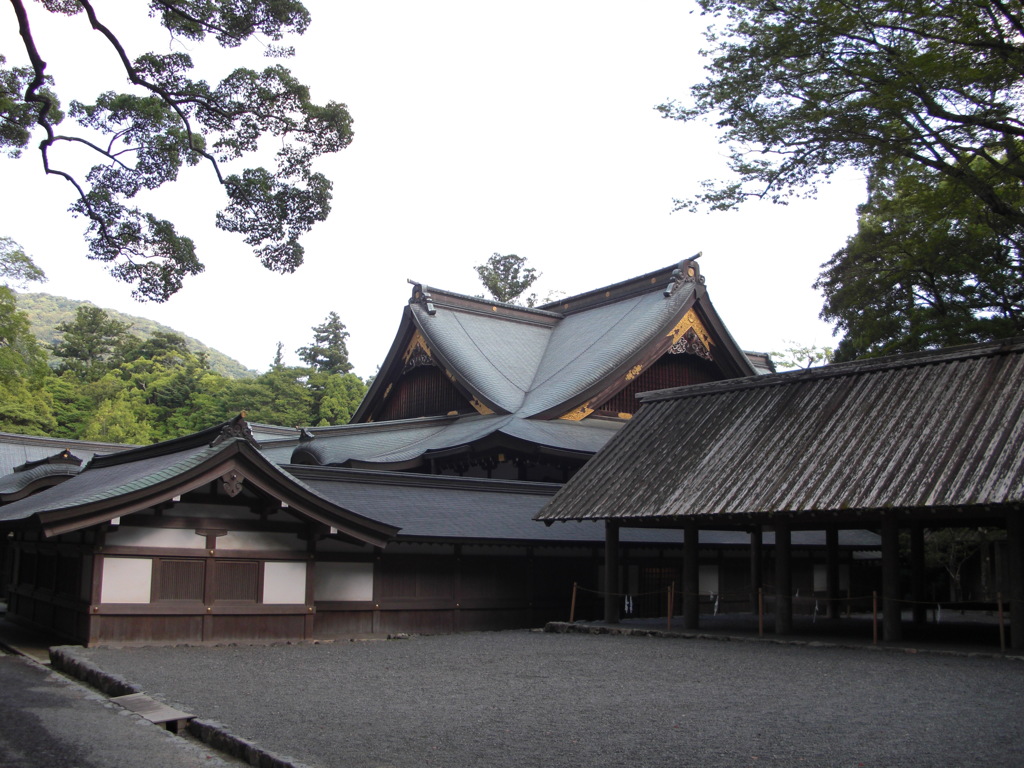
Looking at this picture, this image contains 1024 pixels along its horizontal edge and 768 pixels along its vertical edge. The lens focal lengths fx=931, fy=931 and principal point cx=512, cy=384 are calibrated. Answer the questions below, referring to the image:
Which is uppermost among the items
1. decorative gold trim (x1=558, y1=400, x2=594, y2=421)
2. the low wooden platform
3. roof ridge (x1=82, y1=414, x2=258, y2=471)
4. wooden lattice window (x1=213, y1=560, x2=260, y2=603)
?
decorative gold trim (x1=558, y1=400, x2=594, y2=421)

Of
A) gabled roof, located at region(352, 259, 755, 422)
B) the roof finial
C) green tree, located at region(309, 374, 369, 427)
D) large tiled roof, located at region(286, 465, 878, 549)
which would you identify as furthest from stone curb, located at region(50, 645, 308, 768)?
green tree, located at region(309, 374, 369, 427)

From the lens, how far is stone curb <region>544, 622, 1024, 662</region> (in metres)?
12.2

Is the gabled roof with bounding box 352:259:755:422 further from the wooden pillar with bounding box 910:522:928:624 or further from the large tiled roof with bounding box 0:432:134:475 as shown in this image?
the large tiled roof with bounding box 0:432:134:475

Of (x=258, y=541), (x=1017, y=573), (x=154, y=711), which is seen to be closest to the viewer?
(x=154, y=711)

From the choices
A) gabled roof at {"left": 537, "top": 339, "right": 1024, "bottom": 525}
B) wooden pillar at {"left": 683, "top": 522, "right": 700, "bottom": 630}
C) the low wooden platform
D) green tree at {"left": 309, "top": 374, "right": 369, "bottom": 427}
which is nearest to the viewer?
the low wooden platform

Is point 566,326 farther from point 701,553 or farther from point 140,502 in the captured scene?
point 140,502

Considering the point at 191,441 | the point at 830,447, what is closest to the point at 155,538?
the point at 191,441

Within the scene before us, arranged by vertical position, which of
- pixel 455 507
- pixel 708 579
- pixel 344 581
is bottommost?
pixel 708 579

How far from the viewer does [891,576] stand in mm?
13312

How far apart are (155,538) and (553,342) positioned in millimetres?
19311

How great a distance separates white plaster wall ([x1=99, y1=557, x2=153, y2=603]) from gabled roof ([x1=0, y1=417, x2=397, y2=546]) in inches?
34.0

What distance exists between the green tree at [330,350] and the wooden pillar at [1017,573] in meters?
52.5

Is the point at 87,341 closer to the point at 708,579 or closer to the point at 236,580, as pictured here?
the point at 708,579

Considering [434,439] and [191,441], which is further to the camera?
[434,439]
